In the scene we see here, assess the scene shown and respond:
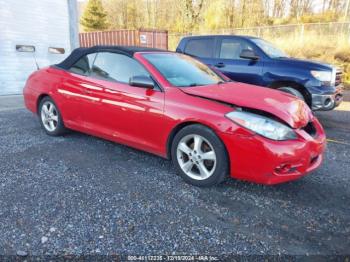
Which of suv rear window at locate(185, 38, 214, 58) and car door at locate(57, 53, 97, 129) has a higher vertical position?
suv rear window at locate(185, 38, 214, 58)

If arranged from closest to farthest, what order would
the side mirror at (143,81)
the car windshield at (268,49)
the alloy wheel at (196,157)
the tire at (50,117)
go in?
1. the alloy wheel at (196,157)
2. the side mirror at (143,81)
3. the tire at (50,117)
4. the car windshield at (268,49)

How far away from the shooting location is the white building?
30.3ft

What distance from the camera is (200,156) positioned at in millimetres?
3293

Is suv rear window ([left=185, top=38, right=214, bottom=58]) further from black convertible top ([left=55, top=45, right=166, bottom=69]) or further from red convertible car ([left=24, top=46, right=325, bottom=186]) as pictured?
black convertible top ([left=55, top=45, right=166, bottom=69])

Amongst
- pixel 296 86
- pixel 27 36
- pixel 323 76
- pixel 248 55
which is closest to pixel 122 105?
pixel 248 55

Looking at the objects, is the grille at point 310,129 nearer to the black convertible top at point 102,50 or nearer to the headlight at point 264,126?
the headlight at point 264,126

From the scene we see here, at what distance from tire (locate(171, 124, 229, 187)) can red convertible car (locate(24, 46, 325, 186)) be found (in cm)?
1

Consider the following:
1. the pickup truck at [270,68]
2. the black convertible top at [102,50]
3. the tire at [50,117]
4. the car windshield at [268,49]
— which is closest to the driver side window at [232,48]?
the pickup truck at [270,68]

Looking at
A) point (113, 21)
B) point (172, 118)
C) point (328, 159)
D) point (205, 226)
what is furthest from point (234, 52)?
point (113, 21)

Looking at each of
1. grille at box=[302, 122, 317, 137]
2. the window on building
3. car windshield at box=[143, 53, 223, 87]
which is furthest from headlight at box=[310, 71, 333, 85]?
the window on building

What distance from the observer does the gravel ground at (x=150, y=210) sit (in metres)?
2.39

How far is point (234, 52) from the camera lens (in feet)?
23.2

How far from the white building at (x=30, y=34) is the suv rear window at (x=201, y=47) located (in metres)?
5.37

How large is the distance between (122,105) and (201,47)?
14.1ft
